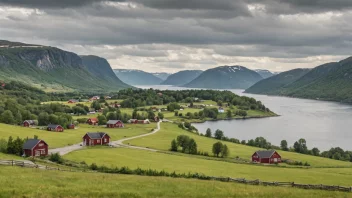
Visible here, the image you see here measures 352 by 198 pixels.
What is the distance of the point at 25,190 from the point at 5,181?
4.29m

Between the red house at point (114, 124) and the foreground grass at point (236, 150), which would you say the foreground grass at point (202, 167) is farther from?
the red house at point (114, 124)

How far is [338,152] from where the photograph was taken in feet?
330

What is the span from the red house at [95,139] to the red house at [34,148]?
20783mm

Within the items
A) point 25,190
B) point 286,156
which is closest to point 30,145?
point 25,190

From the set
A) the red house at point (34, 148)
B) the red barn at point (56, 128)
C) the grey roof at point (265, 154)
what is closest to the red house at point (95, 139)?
the red house at point (34, 148)

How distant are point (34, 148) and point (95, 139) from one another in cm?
2554

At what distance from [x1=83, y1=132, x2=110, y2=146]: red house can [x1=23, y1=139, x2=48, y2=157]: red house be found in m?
20.8

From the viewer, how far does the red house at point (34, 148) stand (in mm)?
64250

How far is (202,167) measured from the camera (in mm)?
62906

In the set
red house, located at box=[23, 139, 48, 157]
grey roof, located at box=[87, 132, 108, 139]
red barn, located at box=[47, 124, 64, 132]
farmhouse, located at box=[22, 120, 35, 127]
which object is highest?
farmhouse, located at box=[22, 120, 35, 127]

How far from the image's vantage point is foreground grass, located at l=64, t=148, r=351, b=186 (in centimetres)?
5566

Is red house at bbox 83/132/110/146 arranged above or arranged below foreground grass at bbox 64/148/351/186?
above

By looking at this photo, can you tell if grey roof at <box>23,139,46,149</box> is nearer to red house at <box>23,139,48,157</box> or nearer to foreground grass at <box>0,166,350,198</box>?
red house at <box>23,139,48,157</box>

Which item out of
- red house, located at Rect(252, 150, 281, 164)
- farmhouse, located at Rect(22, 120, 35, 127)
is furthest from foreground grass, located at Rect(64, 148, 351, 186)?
farmhouse, located at Rect(22, 120, 35, 127)
